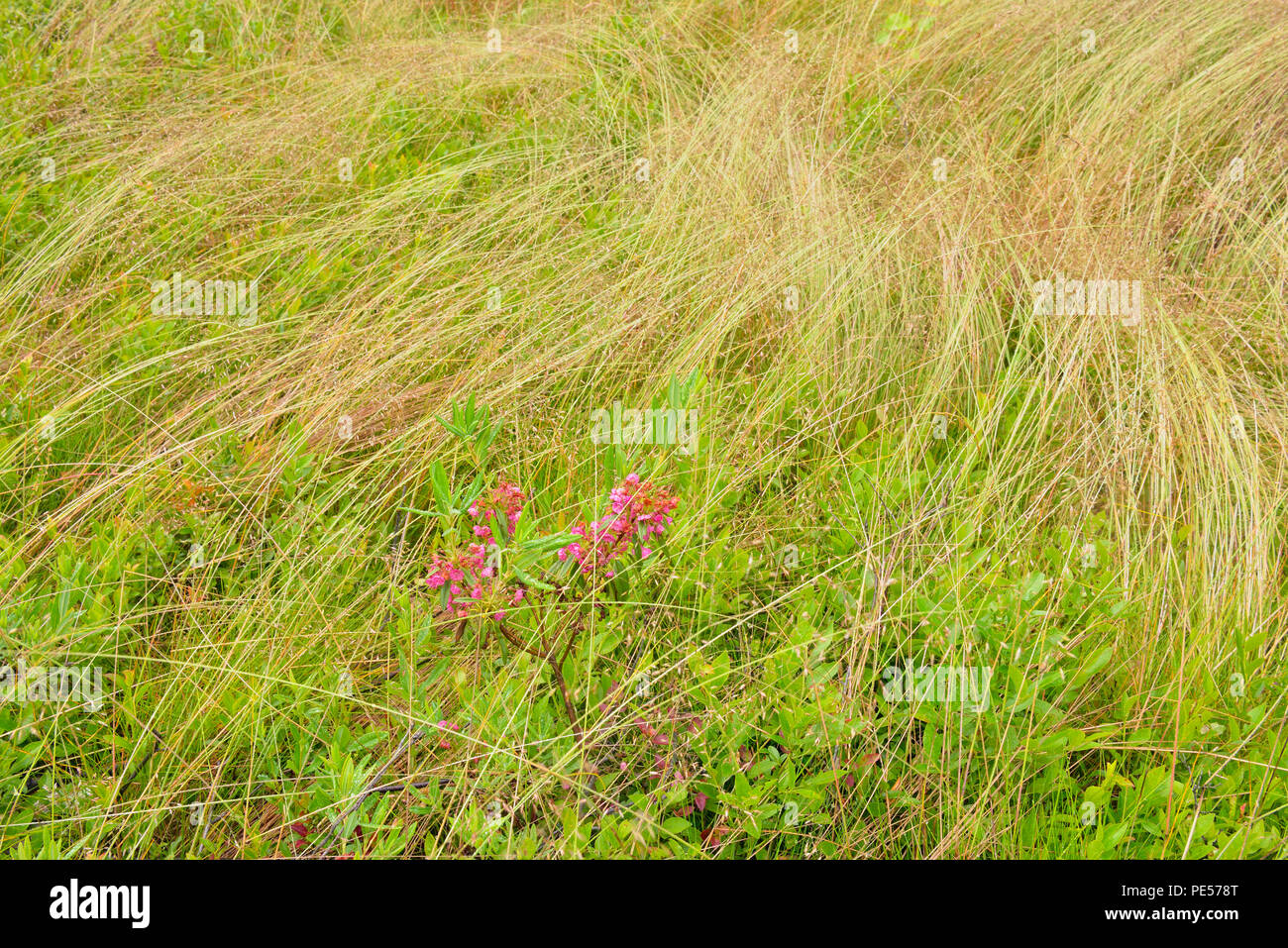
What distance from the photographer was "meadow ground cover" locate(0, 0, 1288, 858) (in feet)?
6.19

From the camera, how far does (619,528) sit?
2201mm

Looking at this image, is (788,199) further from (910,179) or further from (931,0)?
(931,0)

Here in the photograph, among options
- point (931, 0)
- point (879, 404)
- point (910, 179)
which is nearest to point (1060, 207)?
point (910, 179)

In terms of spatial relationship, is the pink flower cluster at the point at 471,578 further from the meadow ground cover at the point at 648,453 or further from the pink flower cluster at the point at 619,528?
the pink flower cluster at the point at 619,528

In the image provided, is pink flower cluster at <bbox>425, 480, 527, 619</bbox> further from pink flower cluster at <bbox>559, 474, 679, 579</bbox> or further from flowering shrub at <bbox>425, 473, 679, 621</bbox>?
pink flower cluster at <bbox>559, 474, 679, 579</bbox>

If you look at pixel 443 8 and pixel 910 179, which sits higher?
pixel 443 8

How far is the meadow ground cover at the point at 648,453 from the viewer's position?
6.19 feet

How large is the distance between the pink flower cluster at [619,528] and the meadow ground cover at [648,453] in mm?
14

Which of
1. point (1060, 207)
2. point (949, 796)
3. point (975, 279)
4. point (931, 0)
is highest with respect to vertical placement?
point (931, 0)

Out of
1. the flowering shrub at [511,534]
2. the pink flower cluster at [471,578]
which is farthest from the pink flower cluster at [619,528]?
the pink flower cluster at [471,578]

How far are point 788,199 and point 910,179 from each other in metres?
0.51

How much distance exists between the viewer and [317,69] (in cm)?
444

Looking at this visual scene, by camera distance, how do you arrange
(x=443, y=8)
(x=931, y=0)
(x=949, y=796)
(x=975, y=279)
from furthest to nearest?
(x=443, y=8)
(x=931, y=0)
(x=975, y=279)
(x=949, y=796)

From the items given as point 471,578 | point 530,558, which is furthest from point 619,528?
point 471,578
